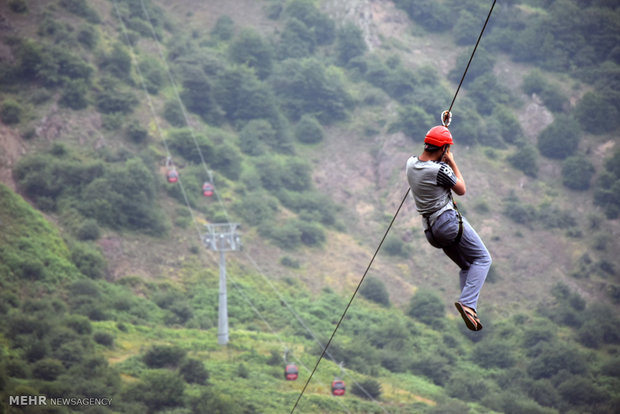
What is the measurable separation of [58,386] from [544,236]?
145 feet

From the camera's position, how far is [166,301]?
48562 mm

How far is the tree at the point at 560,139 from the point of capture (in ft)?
243

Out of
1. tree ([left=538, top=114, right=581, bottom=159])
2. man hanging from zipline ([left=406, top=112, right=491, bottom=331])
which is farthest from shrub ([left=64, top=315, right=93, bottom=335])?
tree ([left=538, top=114, right=581, bottom=159])

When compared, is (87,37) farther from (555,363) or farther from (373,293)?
(555,363)

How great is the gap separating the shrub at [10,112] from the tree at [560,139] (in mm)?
46736

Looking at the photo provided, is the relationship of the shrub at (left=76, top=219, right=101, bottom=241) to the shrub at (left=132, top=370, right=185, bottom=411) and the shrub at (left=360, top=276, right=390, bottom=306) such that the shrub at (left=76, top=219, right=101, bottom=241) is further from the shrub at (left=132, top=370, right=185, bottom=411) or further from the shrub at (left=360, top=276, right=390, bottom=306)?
the shrub at (left=360, top=276, right=390, bottom=306)

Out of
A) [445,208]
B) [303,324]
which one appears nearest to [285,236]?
[303,324]

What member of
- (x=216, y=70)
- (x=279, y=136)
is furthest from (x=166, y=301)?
(x=216, y=70)

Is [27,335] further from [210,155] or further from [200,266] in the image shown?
[210,155]

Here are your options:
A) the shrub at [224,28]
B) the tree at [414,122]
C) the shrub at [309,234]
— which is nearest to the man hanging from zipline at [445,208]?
the shrub at [309,234]

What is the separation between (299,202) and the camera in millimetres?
65812

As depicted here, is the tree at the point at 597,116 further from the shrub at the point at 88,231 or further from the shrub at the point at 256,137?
the shrub at the point at 88,231

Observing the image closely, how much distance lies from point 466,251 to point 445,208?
0.61m

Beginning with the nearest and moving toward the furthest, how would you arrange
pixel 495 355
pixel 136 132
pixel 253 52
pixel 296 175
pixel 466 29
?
pixel 495 355 < pixel 136 132 < pixel 296 175 < pixel 253 52 < pixel 466 29
